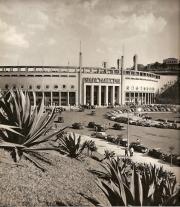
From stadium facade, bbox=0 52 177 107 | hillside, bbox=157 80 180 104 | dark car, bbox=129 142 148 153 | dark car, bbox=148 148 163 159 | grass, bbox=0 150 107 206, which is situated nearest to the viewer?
grass, bbox=0 150 107 206

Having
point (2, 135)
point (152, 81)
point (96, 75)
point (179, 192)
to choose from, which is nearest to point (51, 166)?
point (2, 135)

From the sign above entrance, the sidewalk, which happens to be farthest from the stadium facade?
the sidewalk

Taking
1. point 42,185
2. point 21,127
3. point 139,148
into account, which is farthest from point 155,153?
point 42,185

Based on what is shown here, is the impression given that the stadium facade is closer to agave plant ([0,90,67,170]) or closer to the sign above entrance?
the sign above entrance

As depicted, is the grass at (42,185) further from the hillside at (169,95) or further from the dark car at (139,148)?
the hillside at (169,95)

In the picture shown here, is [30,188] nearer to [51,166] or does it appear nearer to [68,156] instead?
[51,166]

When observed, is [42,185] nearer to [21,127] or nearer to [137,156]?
[21,127]

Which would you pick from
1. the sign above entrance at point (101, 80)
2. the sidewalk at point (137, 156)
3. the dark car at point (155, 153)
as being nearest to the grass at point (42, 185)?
the sidewalk at point (137, 156)
